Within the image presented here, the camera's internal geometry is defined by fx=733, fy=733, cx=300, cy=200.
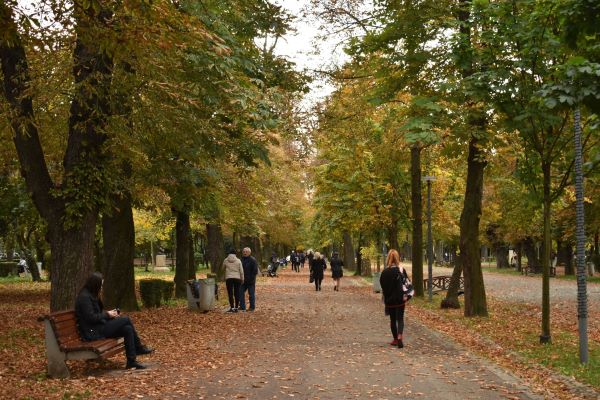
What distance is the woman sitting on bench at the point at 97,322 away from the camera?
10016 millimetres

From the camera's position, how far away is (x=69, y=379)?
929 cm

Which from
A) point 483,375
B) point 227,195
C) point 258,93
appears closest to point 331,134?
point 227,195

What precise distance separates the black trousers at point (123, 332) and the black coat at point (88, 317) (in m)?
0.10

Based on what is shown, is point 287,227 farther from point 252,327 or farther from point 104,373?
point 104,373

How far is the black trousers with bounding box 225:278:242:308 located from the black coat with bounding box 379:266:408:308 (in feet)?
23.4

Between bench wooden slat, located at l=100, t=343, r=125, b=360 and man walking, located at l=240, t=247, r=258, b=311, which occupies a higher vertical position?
man walking, located at l=240, t=247, r=258, b=311

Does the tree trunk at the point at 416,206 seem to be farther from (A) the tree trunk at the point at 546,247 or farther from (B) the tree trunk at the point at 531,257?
(B) the tree trunk at the point at 531,257

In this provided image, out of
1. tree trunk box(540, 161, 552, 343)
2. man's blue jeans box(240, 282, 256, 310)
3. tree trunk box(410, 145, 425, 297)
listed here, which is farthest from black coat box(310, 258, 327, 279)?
tree trunk box(540, 161, 552, 343)

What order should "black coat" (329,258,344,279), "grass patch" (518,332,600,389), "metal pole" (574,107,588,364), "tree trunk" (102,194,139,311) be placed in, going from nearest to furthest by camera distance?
1. "grass patch" (518,332,600,389)
2. "metal pole" (574,107,588,364)
3. "tree trunk" (102,194,139,311)
4. "black coat" (329,258,344,279)

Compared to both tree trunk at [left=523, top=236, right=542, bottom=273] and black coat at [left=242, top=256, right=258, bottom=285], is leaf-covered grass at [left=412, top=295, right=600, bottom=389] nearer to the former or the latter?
black coat at [left=242, top=256, right=258, bottom=285]

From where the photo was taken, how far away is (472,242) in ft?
59.9

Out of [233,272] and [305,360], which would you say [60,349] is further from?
[233,272]

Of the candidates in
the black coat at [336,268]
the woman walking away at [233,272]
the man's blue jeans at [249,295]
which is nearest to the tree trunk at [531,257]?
the black coat at [336,268]

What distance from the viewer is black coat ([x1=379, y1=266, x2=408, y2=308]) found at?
13.0m
